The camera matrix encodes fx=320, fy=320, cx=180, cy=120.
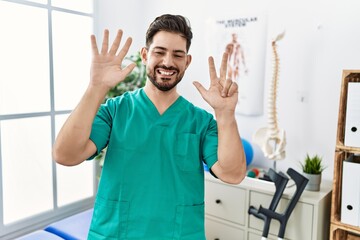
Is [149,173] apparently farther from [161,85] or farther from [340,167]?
[340,167]

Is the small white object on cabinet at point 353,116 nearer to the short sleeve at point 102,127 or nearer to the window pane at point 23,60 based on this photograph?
the short sleeve at point 102,127

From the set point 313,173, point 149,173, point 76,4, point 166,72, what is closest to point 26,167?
point 76,4

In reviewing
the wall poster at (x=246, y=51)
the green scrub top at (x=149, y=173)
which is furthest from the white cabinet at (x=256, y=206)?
the green scrub top at (x=149, y=173)

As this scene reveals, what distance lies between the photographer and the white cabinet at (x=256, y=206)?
1650mm

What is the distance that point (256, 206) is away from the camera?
1799 mm

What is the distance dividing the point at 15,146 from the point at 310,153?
1.93 m

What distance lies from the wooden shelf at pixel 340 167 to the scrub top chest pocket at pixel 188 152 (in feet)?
2.81

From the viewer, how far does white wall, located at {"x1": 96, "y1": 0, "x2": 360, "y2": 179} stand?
189 cm

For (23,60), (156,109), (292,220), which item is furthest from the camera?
(23,60)

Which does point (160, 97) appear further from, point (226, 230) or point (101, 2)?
point (101, 2)

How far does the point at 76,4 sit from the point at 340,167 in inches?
82.4

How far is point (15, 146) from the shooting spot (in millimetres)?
2119

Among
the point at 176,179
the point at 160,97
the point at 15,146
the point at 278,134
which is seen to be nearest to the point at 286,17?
the point at 278,134

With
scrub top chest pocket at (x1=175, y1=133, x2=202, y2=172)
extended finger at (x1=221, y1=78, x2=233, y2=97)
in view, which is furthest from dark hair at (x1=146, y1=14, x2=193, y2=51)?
scrub top chest pocket at (x1=175, y1=133, x2=202, y2=172)
